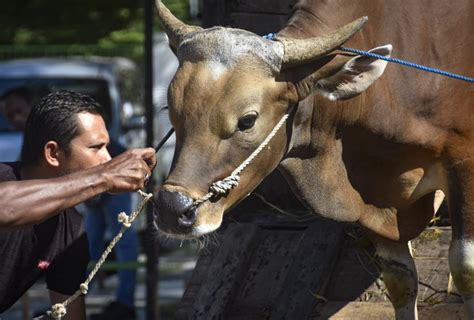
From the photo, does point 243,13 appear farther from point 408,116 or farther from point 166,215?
point 166,215

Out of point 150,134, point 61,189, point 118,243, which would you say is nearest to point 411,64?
point 61,189

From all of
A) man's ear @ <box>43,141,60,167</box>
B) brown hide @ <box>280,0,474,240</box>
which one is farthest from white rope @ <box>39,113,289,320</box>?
man's ear @ <box>43,141,60,167</box>

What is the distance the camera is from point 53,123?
5.55 meters

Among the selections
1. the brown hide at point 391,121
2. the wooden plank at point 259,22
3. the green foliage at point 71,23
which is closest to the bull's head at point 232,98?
the brown hide at point 391,121

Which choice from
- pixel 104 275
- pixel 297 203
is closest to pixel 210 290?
pixel 297 203

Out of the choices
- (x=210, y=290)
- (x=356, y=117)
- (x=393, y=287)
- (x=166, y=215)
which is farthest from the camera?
(x=210, y=290)

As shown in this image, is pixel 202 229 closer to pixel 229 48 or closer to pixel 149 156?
pixel 149 156

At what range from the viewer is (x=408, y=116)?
5.78m

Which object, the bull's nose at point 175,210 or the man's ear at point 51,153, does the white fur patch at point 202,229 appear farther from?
the man's ear at point 51,153

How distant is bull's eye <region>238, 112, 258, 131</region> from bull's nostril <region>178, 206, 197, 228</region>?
1.37 feet

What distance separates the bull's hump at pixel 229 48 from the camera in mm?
5164

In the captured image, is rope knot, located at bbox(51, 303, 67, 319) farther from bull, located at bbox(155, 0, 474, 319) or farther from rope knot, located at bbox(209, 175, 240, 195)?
rope knot, located at bbox(209, 175, 240, 195)

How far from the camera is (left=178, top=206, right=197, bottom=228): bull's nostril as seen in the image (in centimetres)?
496

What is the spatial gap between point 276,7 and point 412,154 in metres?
1.96
